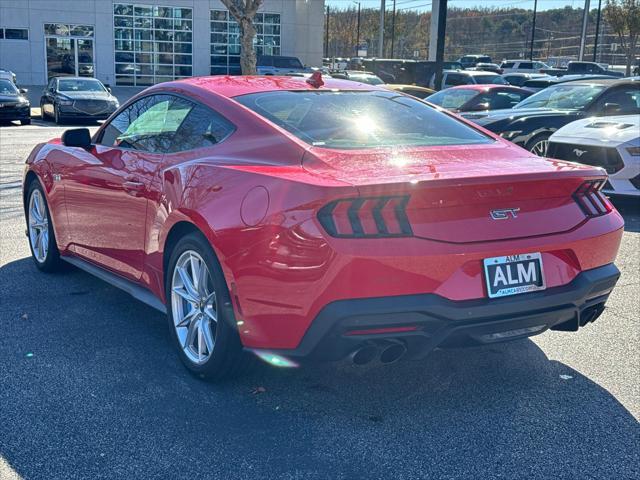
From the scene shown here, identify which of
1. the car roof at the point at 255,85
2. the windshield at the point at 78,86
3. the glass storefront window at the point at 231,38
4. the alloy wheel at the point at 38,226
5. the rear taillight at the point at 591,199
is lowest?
the alloy wheel at the point at 38,226

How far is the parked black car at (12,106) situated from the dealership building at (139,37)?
19606 millimetres

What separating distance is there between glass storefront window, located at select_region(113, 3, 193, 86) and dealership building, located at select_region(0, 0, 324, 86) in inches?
2.2

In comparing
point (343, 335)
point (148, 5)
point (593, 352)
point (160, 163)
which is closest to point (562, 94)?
point (593, 352)

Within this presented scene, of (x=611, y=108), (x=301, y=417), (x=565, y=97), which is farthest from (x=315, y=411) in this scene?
(x=565, y=97)

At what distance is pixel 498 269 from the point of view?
11.2 ft

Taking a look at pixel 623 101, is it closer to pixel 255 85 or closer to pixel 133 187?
pixel 255 85

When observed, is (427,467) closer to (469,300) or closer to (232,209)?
(469,300)

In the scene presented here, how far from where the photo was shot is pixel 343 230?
3203mm

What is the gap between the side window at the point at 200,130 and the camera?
4156mm

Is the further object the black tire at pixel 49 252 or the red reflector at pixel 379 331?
the black tire at pixel 49 252

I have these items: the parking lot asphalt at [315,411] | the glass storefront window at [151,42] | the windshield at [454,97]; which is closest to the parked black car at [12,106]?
the windshield at [454,97]

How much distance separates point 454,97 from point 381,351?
12.0 meters

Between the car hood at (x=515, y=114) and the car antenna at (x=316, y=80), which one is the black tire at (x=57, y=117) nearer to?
the car hood at (x=515, y=114)

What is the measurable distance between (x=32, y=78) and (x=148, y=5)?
24.9 ft
